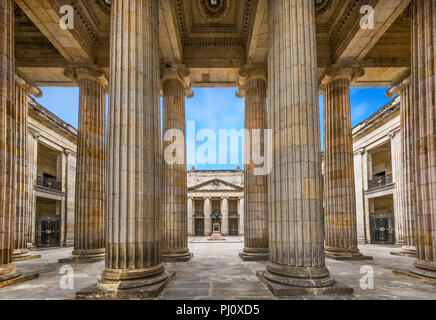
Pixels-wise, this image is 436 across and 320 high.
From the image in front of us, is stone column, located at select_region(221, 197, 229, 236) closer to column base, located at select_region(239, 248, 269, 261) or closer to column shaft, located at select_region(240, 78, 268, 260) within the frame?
column shaft, located at select_region(240, 78, 268, 260)

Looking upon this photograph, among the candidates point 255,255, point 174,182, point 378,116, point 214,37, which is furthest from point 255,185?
point 378,116

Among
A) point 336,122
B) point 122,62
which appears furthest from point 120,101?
point 336,122

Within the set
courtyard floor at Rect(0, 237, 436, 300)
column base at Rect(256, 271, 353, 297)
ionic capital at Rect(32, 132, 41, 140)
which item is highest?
ionic capital at Rect(32, 132, 41, 140)

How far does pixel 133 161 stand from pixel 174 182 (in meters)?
7.45

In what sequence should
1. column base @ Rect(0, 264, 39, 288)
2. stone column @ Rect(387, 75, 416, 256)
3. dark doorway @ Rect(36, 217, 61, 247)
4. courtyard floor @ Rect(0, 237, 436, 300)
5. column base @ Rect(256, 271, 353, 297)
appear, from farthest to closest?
dark doorway @ Rect(36, 217, 61, 247) → stone column @ Rect(387, 75, 416, 256) → column base @ Rect(0, 264, 39, 288) → courtyard floor @ Rect(0, 237, 436, 300) → column base @ Rect(256, 271, 353, 297)

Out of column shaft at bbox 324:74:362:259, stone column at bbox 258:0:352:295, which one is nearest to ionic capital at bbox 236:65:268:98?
column shaft at bbox 324:74:362:259

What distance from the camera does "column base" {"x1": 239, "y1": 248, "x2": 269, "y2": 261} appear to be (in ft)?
45.8

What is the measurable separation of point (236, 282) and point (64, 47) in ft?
43.9

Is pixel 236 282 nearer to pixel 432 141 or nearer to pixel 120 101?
pixel 120 101

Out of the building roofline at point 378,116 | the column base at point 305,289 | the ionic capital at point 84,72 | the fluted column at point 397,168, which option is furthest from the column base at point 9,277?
the building roofline at point 378,116

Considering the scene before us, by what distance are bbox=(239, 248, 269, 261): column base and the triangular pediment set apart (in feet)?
135

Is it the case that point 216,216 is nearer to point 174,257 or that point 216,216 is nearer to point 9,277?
point 174,257

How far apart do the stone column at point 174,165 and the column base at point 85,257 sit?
318 centimetres

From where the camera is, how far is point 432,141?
31.1ft
